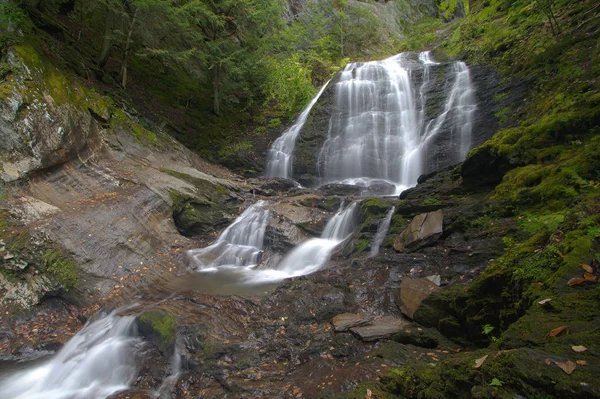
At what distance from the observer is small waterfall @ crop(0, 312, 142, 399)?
198 inches

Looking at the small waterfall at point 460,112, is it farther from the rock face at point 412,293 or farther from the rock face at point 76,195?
the rock face at point 76,195

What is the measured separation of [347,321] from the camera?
5.21 m

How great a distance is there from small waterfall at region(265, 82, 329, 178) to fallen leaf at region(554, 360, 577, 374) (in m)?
14.0

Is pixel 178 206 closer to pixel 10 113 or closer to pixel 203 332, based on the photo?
pixel 10 113

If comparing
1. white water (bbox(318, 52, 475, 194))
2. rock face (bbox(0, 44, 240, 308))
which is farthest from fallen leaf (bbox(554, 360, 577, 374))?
white water (bbox(318, 52, 475, 194))

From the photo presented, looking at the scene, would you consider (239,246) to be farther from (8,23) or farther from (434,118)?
(434,118)

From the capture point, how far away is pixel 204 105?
17.8 meters

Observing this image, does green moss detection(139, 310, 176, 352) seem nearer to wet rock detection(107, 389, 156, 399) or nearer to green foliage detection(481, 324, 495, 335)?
wet rock detection(107, 389, 156, 399)

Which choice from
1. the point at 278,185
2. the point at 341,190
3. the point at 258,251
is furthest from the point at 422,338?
the point at 278,185

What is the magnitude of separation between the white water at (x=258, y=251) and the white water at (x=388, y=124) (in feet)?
12.5

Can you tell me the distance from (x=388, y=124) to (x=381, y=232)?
27.3 ft

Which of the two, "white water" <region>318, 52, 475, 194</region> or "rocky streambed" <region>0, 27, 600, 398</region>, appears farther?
"white water" <region>318, 52, 475, 194</region>

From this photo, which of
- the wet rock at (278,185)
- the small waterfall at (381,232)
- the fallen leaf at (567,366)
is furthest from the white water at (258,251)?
the fallen leaf at (567,366)

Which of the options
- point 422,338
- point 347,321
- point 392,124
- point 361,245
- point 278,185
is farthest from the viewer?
point 392,124
